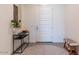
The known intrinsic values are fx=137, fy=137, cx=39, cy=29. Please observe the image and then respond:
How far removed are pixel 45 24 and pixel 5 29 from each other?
2.56 m

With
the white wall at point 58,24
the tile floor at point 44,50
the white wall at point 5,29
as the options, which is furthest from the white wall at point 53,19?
the white wall at point 5,29

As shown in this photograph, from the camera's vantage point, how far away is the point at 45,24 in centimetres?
552

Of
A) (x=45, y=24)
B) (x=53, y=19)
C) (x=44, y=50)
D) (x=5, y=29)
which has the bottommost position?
(x=44, y=50)

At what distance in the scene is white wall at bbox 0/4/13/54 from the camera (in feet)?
10.3

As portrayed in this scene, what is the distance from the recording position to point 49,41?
17.9 feet

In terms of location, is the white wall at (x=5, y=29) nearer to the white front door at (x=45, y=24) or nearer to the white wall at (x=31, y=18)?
the white wall at (x=31, y=18)

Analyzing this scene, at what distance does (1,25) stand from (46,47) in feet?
6.67

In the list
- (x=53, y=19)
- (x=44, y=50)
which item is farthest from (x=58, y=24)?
(x=44, y=50)

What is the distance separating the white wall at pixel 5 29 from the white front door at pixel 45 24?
7.58 feet

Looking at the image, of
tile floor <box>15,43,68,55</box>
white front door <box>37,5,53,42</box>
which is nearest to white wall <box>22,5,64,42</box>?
white front door <box>37,5,53,42</box>

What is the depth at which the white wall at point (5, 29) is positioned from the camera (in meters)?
3.15

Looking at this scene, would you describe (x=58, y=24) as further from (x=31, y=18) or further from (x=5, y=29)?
(x=5, y=29)
